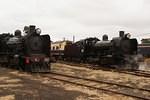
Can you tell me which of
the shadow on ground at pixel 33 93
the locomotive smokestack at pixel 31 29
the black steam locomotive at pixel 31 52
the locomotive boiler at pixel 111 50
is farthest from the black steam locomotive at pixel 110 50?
the shadow on ground at pixel 33 93

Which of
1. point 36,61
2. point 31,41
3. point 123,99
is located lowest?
point 123,99

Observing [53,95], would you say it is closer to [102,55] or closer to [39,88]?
[39,88]

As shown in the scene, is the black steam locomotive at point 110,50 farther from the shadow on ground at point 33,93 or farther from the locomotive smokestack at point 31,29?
the shadow on ground at point 33,93

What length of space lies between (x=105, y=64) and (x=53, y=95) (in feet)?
56.7

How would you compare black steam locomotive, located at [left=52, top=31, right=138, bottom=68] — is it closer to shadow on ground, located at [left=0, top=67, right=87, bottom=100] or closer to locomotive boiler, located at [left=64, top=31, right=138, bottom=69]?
locomotive boiler, located at [left=64, top=31, right=138, bottom=69]

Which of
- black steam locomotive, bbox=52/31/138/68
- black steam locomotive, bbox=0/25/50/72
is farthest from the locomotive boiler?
black steam locomotive, bbox=0/25/50/72

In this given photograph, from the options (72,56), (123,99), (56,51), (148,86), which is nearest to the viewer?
(123,99)

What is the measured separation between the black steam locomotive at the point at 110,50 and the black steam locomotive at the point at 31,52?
7358 mm

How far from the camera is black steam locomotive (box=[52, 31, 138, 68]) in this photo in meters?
28.1

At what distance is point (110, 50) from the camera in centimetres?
2903

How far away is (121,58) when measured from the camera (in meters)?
28.2

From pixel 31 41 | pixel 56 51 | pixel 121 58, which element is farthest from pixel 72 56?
pixel 31 41

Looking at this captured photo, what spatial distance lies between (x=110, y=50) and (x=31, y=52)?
891 cm

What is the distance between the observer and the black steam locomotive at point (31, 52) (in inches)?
876
